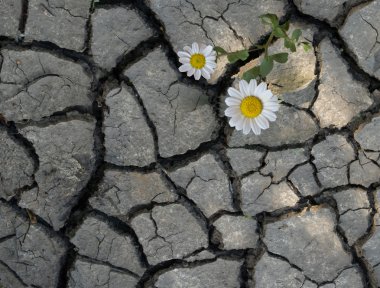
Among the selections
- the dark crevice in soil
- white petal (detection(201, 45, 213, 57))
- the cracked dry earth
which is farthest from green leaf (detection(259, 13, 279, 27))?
the dark crevice in soil

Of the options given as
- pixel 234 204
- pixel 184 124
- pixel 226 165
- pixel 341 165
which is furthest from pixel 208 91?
pixel 341 165

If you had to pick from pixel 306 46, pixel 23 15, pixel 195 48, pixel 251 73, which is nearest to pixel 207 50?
pixel 195 48

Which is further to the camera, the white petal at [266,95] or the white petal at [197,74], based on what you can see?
the white petal at [197,74]

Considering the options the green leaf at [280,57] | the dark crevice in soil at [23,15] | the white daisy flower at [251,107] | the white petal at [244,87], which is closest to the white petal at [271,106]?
the white daisy flower at [251,107]

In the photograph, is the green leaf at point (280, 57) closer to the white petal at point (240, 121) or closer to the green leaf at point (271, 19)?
the green leaf at point (271, 19)

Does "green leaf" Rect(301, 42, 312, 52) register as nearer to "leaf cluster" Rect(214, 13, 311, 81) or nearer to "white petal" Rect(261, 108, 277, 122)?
"leaf cluster" Rect(214, 13, 311, 81)

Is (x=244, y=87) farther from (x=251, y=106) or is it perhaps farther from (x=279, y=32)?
(x=279, y=32)
